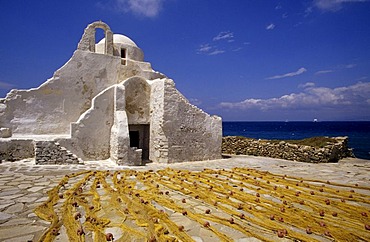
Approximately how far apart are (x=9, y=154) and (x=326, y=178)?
13.0 m

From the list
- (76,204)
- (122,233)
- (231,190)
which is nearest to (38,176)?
(76,204)

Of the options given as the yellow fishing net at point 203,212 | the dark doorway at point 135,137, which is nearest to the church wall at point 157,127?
the dark doorway at point 135,137

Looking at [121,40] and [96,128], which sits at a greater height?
[121,40]

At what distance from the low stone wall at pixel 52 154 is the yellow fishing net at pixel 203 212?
12.0 feet

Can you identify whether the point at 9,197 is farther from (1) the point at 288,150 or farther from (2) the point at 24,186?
(1) the point at 288,150

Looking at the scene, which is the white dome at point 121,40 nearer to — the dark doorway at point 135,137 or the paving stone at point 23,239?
the dark doorway at point 135,137

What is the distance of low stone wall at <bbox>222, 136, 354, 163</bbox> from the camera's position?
16.1 meters

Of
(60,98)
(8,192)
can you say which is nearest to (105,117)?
(60,98)

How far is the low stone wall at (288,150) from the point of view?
52.8ft

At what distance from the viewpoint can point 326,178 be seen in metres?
8.28

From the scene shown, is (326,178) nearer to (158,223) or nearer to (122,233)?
(158,223)

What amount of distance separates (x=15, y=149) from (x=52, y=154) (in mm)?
2146

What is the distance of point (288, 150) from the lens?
1747cm

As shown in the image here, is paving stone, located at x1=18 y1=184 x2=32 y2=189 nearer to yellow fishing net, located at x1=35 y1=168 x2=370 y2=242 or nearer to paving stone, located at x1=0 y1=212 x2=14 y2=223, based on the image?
yellow fishing net, located at x1=35 y1=168 x2=370 y2=242
